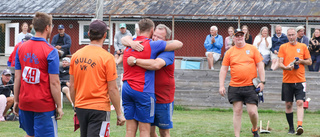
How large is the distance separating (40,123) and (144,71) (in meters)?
1.51

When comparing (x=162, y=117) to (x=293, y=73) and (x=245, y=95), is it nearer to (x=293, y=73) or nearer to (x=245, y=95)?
(x=245, y=95)

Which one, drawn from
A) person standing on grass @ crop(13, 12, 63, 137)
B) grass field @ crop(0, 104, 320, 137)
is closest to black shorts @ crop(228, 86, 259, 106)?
grass field @ crop(0, 104, 320, 137)

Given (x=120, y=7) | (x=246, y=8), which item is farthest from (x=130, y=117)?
(x=120, y=7)

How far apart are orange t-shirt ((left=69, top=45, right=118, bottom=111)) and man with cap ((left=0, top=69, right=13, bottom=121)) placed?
276 inches

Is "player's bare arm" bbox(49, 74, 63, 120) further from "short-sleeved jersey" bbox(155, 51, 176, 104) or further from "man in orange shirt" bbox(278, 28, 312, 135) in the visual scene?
"man in orange shirt" bbox(278, 28, 312, 135)

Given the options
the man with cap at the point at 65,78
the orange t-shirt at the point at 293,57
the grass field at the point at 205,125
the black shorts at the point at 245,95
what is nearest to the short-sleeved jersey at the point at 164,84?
the black shorts at the point at 245,95

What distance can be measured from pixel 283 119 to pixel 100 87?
8022 mm

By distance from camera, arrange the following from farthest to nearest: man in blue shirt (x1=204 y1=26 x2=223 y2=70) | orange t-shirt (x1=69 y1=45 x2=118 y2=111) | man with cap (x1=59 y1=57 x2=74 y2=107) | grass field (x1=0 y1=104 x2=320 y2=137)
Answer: man in blue shirt (x1=204 y1=26 x2=223 y2=70) → man with cap (x1=59 y1=57 x2=74 y2=107) → grass field (x1=0 y1=104 x2=320 y2=137) → orange t-shirt (x1=69 y1=45 x2=118 y2=111)

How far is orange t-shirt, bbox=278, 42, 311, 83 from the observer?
33.8 ft

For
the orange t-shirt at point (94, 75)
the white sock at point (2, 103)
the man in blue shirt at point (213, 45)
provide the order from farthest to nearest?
the man in blue shirt at point (213, 45)
the white sock at point (2, 103)
the orange t-shirt at point (94, 75)

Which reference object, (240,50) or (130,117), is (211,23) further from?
(130,117)

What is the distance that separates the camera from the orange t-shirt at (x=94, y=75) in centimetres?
581

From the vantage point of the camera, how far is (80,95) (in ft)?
19.4

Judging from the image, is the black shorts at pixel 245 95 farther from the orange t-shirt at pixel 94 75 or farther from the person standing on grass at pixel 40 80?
the person standing on grass at pixel 40 80
